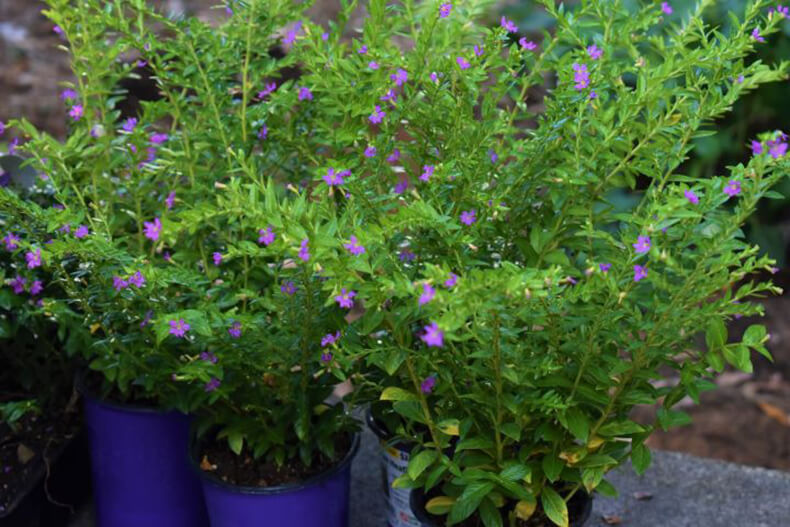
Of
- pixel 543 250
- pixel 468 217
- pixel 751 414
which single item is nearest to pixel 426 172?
pixel 468 217

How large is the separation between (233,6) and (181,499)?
4.01 feet

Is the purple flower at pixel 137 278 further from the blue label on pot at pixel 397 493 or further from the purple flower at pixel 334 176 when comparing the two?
the blue label on pot at pixel 397 493

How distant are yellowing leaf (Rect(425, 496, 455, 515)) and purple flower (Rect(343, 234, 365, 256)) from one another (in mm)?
633

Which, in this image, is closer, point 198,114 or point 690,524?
point 198,114

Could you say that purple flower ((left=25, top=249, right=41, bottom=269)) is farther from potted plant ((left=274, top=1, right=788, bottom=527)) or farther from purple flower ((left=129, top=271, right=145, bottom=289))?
potted plant ((left=274, top=1, right=788, bottom=527))

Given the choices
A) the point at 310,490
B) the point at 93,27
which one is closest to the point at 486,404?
the point at 310,490

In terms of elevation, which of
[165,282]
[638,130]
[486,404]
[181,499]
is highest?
[638,130]

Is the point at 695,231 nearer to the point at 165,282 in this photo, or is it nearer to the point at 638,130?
the point at 638,130

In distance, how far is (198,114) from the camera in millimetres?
2252

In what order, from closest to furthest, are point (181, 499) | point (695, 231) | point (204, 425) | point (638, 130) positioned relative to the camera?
point (695, 231) < point (638, 130) < point (204, 425) < point (181, 499)

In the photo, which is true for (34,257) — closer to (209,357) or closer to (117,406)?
(209,357)

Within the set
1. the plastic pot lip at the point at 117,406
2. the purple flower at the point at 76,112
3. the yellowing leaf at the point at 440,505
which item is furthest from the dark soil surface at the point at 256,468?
the purple flower at the point at 76,112

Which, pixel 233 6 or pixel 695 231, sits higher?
pixel 233 6

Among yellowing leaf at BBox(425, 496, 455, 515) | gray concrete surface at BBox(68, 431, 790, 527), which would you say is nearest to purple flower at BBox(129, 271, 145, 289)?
yellowing leaf at BBox(425, 496, 455, 515)
